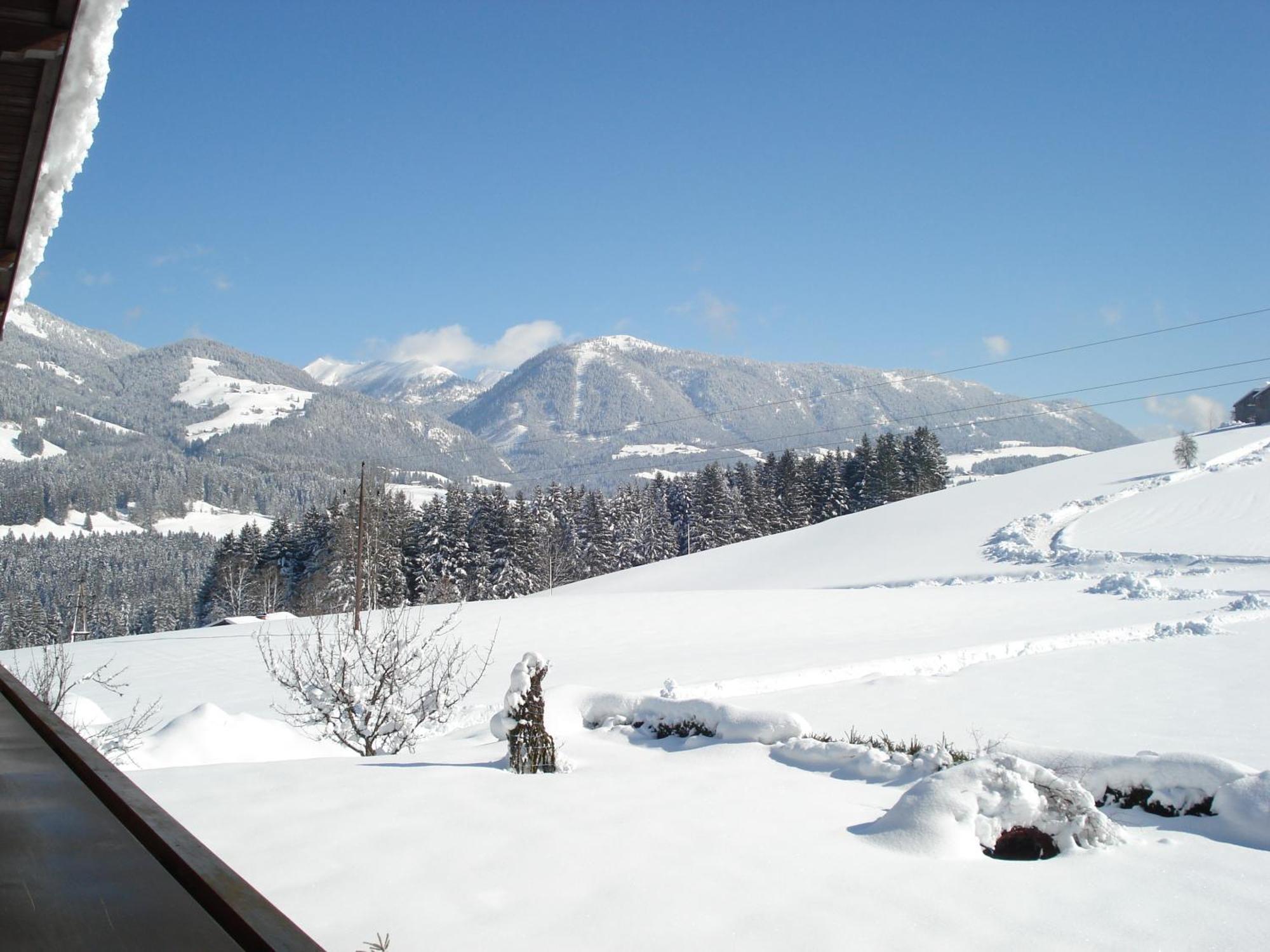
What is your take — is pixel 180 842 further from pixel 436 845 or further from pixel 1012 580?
pixel 1012 580

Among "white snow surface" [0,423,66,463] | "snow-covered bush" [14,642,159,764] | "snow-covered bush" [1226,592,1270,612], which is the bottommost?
"snow-covered bush" [1226,592,1270,612]

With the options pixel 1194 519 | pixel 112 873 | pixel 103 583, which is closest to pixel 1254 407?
pixel 1194 519

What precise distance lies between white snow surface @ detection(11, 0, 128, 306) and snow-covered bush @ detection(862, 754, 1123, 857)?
4924mm

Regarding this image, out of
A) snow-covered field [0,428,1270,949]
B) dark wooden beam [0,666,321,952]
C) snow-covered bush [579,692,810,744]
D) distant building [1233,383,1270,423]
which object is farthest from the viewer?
distant building [1233,383,1270,423]

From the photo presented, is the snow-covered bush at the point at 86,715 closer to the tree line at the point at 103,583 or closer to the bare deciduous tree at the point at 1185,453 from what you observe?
the tree line at the point at 103,583

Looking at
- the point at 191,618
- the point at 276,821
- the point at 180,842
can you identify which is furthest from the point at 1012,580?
the point at 191,618

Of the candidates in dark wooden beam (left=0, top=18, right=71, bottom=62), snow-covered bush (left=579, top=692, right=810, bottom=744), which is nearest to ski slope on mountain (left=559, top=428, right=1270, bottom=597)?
snow-covered bush (left=579, top=692, right=810, bottom=744)


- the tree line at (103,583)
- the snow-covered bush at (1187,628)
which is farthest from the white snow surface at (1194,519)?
the tree line at (103,583)

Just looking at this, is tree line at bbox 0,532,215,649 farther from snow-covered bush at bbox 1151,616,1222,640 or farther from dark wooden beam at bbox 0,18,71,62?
dark wooden beam at bbox 0,18,71,62

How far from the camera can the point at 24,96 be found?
119 inches

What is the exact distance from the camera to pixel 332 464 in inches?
7544

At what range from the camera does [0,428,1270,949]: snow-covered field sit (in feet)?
11.7

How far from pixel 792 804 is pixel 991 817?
134cm

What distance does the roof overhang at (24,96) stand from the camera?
2.67 metres
